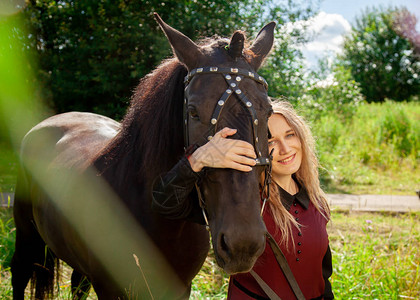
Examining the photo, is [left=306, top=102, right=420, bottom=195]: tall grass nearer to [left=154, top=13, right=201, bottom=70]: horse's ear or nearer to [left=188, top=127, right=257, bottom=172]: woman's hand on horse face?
[left=154, top=13, right=201, bottom=70]: horse's ear

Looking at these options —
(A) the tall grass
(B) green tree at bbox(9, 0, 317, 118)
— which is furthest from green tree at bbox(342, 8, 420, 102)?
(B) green tree at bbox(9, 0, 317, 118)

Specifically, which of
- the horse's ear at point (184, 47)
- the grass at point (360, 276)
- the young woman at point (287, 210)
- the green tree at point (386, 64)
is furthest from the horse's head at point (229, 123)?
the green tree at point (386, 64)

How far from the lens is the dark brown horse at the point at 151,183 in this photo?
1431 millimetres

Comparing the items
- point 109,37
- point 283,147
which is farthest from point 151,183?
point 109,37

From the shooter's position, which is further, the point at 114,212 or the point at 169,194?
the point at 114,212

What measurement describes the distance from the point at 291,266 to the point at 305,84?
5.48 m

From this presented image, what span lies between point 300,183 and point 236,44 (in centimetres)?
106

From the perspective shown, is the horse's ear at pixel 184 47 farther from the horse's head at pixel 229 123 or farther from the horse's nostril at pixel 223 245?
the horse's nostril at pixel 223 245

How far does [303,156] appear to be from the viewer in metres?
2.28

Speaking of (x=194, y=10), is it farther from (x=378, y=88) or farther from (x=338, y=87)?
(x=378, y=88)

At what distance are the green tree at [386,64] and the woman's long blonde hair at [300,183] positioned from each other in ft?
109

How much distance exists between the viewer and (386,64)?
Answer: 33.0 metres

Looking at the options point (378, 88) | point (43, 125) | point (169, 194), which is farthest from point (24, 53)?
point (378, 88)

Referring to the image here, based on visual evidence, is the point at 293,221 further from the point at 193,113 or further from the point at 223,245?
the point at 193,113
